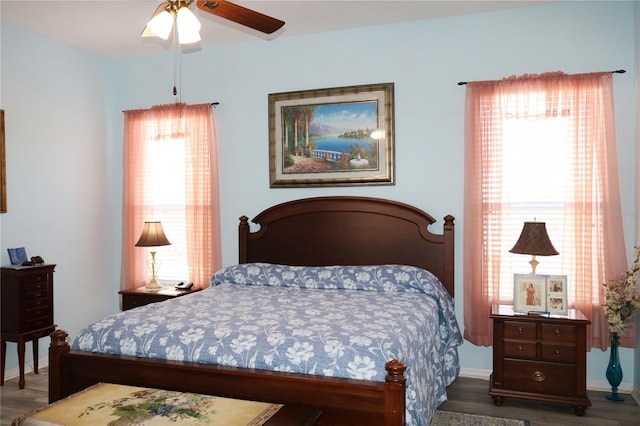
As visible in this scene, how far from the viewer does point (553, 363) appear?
10.6ft

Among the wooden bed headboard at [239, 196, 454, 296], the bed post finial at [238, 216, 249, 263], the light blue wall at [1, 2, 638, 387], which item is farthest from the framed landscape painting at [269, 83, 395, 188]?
the bed post finial at [238, 216, 249, 263]

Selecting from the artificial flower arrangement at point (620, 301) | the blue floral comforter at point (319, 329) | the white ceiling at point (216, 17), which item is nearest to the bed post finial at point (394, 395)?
the blue floral comforter at point (319, 329)

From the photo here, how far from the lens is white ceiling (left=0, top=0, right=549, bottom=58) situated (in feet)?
12.2

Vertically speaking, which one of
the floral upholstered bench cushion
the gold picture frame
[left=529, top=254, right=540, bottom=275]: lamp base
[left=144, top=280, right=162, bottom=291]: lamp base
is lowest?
the floral upholstered bench cushion

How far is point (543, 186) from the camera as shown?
12.3ft

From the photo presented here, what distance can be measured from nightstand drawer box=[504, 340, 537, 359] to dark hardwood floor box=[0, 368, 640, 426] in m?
0.34

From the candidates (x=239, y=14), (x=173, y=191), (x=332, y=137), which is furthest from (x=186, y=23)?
(x=173, y=191)

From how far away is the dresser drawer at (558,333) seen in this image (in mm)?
3215

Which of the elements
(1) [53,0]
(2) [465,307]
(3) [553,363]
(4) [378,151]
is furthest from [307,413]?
(1) [53,0]

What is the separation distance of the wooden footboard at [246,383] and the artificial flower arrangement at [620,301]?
2.10m

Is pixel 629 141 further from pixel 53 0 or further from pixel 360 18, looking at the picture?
pixel 53 0

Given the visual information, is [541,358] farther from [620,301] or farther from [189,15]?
[189,15]

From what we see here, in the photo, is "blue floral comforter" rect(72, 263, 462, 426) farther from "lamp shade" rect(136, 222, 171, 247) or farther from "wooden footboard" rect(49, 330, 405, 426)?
"lamp shade" rect(136, 222, 171, 247)

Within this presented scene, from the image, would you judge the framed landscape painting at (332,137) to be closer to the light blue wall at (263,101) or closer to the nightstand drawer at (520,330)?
the light blue wall at (263,101)
